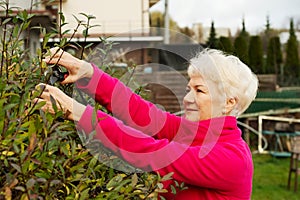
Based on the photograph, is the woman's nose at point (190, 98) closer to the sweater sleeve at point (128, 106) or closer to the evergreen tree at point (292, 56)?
the sweater sleeve at point (128, 106)

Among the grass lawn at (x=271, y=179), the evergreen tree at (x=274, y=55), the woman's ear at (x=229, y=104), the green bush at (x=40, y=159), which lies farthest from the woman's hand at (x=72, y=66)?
the evergreen tree at (x=274, y=55)

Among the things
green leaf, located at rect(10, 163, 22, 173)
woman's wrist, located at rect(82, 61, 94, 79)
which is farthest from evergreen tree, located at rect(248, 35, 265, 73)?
green leaf, located at rect(10, 163, 22, 173)

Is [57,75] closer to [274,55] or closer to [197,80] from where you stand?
[197,80]

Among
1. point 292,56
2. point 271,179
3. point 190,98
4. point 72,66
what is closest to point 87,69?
point 72,66

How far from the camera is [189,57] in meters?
1.87

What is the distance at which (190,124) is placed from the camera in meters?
1.72

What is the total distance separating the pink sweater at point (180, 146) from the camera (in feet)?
4.65

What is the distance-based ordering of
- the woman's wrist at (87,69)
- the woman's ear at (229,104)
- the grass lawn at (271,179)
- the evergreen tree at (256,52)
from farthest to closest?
the evergreen tree at (256,52) → the grass lawn at (271,179) → the woman's ear at (229,104) → the woman's wrist at (87,69)

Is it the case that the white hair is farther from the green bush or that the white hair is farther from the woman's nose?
the green bush

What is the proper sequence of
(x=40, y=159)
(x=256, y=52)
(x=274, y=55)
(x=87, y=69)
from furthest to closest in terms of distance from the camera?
1. (x=274, y=55)
2. (x=256, y=52)
3. (x=87, y=69)
4. (x=40, y=159)

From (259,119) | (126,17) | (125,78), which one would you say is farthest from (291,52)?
(125,78)

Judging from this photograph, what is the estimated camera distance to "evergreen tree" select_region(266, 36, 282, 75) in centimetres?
1787

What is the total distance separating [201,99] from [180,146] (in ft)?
0.71

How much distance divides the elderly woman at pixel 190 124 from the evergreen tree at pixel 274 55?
52.5 ft
